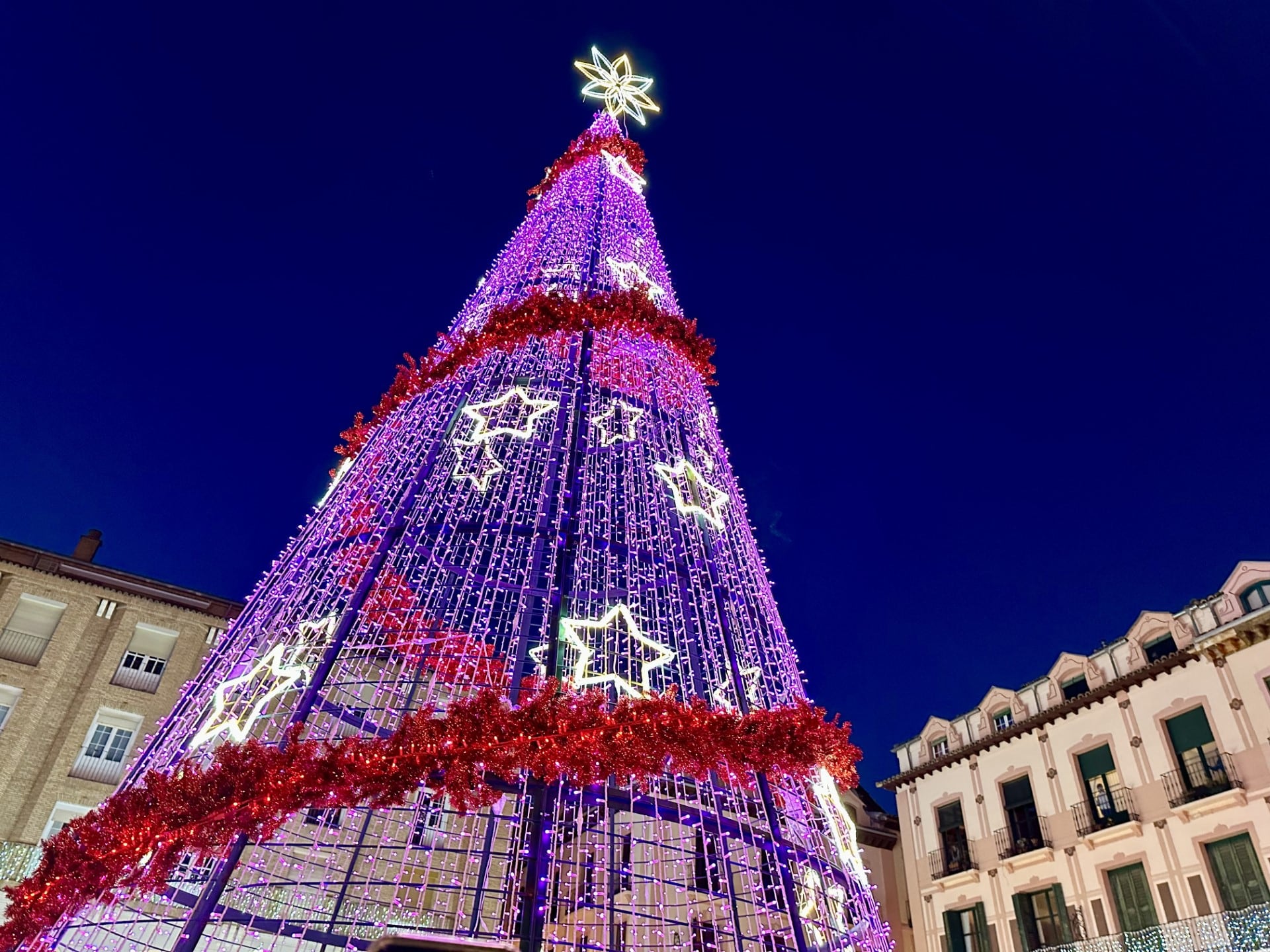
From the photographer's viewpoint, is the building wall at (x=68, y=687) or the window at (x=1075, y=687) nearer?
the building wall at (x=68, y=687)

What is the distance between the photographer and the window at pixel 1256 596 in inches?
567

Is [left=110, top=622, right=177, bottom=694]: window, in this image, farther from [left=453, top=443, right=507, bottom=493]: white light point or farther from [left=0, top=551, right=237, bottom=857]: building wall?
[left=453, top=443, right=507, bottom=493]: white light point

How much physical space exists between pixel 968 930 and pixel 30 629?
897 inches

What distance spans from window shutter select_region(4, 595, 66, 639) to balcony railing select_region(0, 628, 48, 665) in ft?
0.38

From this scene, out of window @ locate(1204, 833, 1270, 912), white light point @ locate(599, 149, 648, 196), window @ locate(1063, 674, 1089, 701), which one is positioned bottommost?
window @ locate(1204, 833, 1270, 912)

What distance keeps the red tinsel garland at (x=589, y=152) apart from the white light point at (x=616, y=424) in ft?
13.6

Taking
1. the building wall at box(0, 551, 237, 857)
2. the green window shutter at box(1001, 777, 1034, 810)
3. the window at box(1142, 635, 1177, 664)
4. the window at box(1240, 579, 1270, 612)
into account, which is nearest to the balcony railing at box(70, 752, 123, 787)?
the building wall at box(0, 551, 237, 857)

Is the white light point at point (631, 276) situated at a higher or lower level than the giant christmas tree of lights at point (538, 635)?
higher

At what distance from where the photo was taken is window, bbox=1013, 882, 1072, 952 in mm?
15703

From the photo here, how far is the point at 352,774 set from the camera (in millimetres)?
3963

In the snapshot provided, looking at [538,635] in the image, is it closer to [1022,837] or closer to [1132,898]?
[1132,898]

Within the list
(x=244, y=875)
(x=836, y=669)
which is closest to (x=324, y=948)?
(x=244, y=875)

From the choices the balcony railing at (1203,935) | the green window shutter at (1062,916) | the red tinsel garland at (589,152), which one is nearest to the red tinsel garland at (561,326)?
the red tinsel garland at (589,152)

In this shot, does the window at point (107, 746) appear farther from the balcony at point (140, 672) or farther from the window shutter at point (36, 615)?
the window shutter at point (36, 615)
